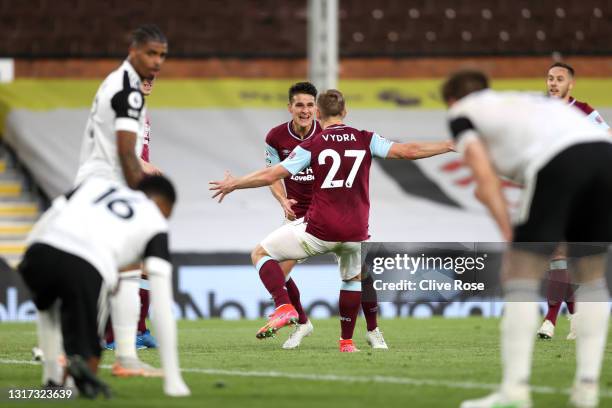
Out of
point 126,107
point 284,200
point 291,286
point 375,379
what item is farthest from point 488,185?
point 291,286

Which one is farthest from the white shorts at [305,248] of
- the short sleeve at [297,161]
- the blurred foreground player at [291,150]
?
the short sleeve at [297,161]

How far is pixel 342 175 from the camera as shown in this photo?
10.1 metres

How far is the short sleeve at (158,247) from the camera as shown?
6.42 metres

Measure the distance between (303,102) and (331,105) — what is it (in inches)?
56.4

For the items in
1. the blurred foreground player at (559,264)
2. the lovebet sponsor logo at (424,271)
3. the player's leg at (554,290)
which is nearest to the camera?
the lovebet sponsor logo at (424,271)

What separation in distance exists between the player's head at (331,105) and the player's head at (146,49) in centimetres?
250

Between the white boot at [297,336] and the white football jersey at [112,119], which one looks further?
the white boot at [297,336]

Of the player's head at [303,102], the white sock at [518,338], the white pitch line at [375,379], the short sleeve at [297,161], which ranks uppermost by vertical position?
the player's head at [303,102]

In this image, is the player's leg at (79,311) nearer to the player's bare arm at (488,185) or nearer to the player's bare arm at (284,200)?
the player's bare arm at (488,185)

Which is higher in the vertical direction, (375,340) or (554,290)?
(554,290)

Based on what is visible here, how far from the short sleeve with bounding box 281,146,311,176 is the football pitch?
147cm

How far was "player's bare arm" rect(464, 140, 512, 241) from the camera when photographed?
5.85 meters

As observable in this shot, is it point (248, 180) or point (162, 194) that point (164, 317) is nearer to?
point (162, 194)

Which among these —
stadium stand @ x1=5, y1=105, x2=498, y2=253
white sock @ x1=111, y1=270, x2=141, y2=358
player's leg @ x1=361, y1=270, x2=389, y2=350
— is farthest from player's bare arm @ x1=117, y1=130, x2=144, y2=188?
stadium stand @ x1=5, y1=105, x2=498, y2=253
